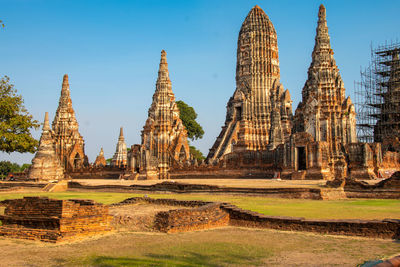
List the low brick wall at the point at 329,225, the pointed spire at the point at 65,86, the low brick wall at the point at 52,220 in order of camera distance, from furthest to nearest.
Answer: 1. the pointed spire at the point at 65,86
2. the low brick wall at the point at 52,220
3. the low brick wall at the point at 329,225

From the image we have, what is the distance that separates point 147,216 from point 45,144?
25532 mm

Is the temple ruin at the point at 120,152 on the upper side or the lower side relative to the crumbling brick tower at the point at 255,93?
lower

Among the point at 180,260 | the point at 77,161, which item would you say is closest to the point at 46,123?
the point at 77,161

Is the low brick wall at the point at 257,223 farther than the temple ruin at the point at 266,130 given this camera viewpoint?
No

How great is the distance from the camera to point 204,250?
653 cm

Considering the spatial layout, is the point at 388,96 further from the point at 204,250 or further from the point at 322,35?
the point at 204,250

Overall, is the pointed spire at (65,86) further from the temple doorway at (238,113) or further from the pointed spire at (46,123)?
the temple doorway at (238,113)

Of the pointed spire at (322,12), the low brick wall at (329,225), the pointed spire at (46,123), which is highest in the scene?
the pointed spire at (322,12)

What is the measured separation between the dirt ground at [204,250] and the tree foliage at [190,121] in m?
51.4

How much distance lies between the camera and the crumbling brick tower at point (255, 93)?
128ft

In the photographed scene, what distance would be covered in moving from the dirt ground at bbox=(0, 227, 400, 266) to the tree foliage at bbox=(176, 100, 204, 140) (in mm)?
51429

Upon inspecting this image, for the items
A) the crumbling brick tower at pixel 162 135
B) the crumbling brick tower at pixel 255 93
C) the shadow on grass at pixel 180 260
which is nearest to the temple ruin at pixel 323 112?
the crumbling brick tower at pixel 255 93

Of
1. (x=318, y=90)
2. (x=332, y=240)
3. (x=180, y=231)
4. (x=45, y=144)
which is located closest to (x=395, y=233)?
(x=332, y=240)

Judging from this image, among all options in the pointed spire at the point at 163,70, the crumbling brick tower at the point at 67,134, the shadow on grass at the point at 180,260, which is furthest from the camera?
the crumbling brick tower at the point at 67,134
